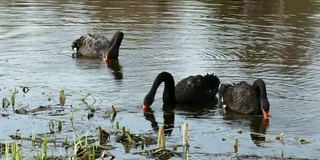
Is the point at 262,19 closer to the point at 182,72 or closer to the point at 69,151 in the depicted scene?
the point at 182,72

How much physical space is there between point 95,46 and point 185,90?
16.6 feet

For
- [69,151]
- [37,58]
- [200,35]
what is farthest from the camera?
[200,35]

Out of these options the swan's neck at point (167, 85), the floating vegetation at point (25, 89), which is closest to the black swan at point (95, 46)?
the floating vegetation at point (25, 89)

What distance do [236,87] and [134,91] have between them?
1.79 metres

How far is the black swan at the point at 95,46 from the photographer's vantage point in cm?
1726

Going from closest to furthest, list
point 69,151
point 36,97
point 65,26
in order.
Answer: point 69,151, point 36,97, point 65,26

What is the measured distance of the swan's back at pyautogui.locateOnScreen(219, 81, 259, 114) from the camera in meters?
12.3

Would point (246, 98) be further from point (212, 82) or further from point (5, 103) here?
point (5, 103)

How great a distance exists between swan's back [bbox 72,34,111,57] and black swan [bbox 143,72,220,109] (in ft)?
15.0

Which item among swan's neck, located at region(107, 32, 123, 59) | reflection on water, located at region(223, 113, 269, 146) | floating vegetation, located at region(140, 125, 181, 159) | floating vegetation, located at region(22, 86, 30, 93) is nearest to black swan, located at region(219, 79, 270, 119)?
reflection on water, located at region(223, 113, 269, 146)

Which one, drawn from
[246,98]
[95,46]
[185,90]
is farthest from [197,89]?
[95,46]

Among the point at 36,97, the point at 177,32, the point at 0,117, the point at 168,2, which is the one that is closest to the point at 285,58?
the point at 177,32

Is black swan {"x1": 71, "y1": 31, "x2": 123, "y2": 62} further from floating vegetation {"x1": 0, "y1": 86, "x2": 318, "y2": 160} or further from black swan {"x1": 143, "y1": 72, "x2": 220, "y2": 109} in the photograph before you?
floating vegetation {"x1": 0, "y1": 86, "x2": 318, "y2": 160}

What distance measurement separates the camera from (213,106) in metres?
13.0
